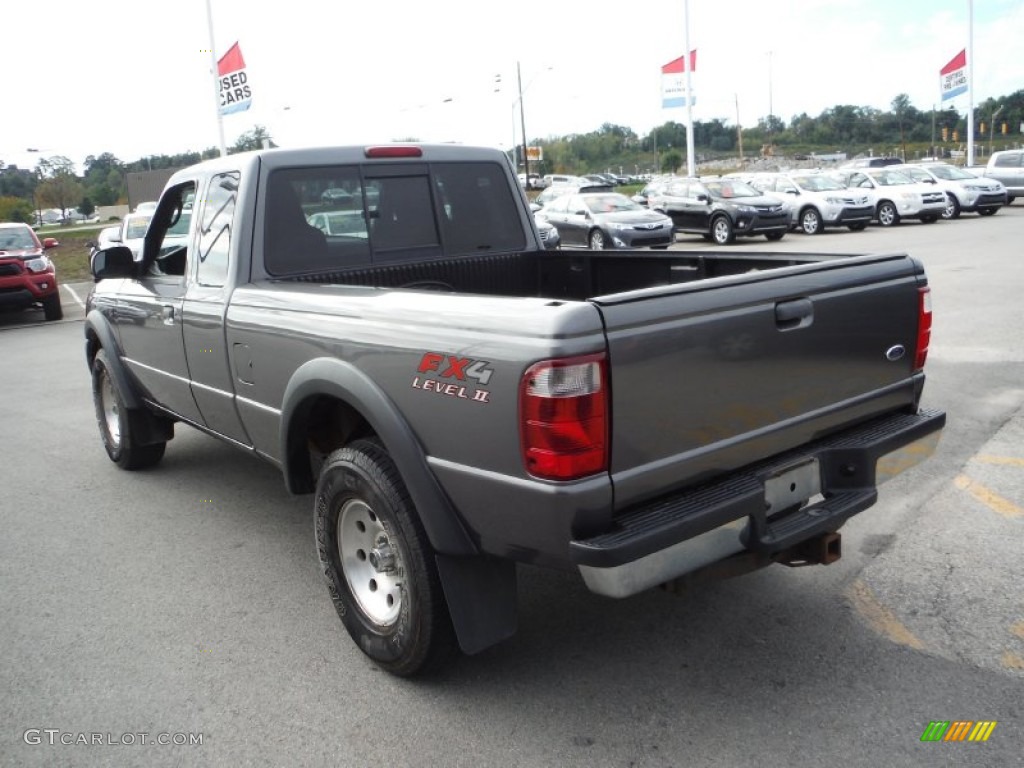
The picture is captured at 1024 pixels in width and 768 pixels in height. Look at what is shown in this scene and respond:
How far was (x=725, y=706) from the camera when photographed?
311cm

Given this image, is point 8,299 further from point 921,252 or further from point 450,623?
point 921,252

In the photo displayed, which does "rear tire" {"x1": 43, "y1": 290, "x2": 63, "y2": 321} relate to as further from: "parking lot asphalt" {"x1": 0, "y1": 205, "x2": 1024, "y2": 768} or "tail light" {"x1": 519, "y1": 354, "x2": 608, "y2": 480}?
"tail light" {"x1": 519, "y1": 354, "x2": 608, "y2": 480}

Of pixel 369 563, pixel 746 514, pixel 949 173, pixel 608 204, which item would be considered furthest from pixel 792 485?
pixel 949 173

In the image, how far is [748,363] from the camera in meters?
2.96

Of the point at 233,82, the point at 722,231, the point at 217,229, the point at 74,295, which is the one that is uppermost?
the point at 233,82

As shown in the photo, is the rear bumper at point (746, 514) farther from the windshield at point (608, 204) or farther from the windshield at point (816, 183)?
the windshield at point (816, 183)

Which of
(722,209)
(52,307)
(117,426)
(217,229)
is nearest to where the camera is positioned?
(217,229)

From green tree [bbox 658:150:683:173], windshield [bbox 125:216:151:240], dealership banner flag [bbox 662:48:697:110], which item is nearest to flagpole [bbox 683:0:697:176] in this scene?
dealership banner flag [bbox 662:48:697:110]

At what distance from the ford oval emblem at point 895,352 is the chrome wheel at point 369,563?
6.74ft

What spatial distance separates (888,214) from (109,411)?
2423 centimetres

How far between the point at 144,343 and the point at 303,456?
6.61 ft

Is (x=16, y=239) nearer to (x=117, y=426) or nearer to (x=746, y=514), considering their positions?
(x=117, y=426)

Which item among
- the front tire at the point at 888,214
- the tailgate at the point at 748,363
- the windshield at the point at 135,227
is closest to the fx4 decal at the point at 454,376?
the tailgate at the point at 748,363

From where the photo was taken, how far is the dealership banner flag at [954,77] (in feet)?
127
